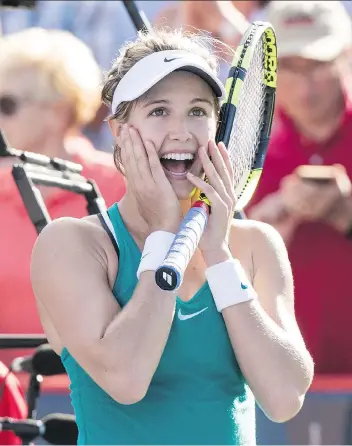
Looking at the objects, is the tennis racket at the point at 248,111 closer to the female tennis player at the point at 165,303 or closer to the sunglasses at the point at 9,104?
the female tennis player at the point at 165,303

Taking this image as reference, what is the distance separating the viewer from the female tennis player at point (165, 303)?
7.57 ft

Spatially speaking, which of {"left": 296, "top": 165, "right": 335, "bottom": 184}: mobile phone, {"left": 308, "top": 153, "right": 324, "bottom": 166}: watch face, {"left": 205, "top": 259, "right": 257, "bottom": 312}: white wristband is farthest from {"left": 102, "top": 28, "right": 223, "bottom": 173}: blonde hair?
{"left": 308, "top": 153, "right": 324, "bottom": 166}: watch face

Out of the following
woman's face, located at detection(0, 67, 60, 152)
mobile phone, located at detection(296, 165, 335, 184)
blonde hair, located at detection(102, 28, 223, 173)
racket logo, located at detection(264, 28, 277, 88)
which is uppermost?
woman's face, located at detection(0, 67, 60, 152)

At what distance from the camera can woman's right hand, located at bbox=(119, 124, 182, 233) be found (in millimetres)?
2412

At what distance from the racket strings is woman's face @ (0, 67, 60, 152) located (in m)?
1.86

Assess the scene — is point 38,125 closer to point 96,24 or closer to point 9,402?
point 96,24

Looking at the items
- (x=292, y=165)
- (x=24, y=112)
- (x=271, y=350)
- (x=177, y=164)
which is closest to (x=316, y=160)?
(x=292, y=165)

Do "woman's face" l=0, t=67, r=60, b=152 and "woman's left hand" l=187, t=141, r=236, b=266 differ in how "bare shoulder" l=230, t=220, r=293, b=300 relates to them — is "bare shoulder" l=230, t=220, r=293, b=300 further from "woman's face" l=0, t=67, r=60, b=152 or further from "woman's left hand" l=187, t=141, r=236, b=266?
"woman's face" l=0, t=67, r=60, b=152

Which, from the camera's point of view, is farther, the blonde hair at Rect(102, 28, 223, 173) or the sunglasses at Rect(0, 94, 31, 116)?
the sunglasses at Rect(0, 94, 31, 116)

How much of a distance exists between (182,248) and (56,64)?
2461mm

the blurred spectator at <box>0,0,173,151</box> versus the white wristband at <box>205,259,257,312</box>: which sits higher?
the blurred spectator at <box>0,0,173,151</box>

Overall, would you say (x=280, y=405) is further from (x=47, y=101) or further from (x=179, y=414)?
(x=47, y=101)

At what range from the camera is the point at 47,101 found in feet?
15.0

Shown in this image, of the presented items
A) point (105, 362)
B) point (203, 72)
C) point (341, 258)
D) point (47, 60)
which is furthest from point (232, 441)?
point (47, 60)
